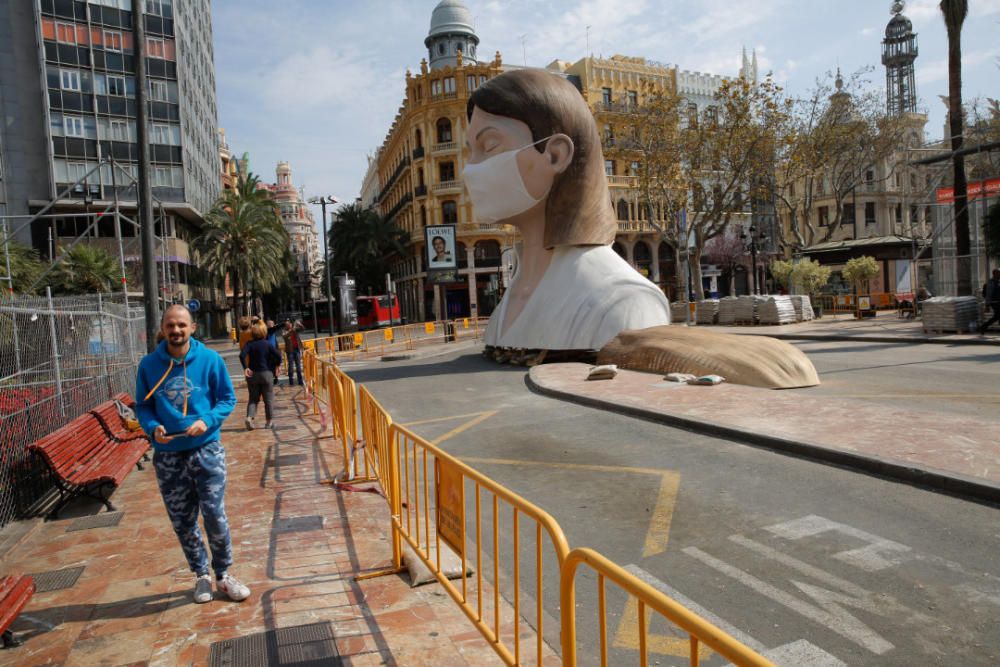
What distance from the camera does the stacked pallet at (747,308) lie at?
29.1 metres

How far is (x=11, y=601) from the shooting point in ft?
11.6

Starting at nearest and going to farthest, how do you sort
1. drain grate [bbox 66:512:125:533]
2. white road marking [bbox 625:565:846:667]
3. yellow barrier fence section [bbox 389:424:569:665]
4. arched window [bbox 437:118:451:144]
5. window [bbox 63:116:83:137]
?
yellow barrier fence section [bbox 389:424:569:665] < white road marking [bbox 625:565:846:667] < drain grate [bbox 66:512:125:533] < window [bbox 63:116:83:137] < arched window [bbox 437:118:451:144]

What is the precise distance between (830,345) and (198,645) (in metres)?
20.0

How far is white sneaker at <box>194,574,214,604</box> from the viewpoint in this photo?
420cm

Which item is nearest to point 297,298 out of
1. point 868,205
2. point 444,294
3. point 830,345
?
point 444,294

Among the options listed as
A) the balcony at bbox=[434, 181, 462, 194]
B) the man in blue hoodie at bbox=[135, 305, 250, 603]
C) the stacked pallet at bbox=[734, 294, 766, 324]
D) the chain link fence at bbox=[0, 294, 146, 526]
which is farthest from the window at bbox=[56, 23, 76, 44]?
the man in blue hoodie at bbox=[135, 305, 250, 603]

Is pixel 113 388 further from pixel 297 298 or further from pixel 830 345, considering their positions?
pixel 297 298

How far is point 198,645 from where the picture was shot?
Answer: 3672 millimetres

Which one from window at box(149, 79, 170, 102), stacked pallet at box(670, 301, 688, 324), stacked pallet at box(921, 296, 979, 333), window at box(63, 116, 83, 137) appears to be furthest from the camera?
window at box(149, 79, 170, 102)

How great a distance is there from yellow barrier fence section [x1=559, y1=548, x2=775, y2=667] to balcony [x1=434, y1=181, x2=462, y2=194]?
50341mm

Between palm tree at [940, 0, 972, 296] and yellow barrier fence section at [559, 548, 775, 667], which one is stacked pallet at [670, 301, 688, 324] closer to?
palm tree at [940, 0, 972, 296]

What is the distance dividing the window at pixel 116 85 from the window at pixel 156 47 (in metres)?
2.37

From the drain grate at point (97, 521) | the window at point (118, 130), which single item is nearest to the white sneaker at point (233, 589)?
the drain grate at point (97, 521)

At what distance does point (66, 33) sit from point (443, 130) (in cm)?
2497
